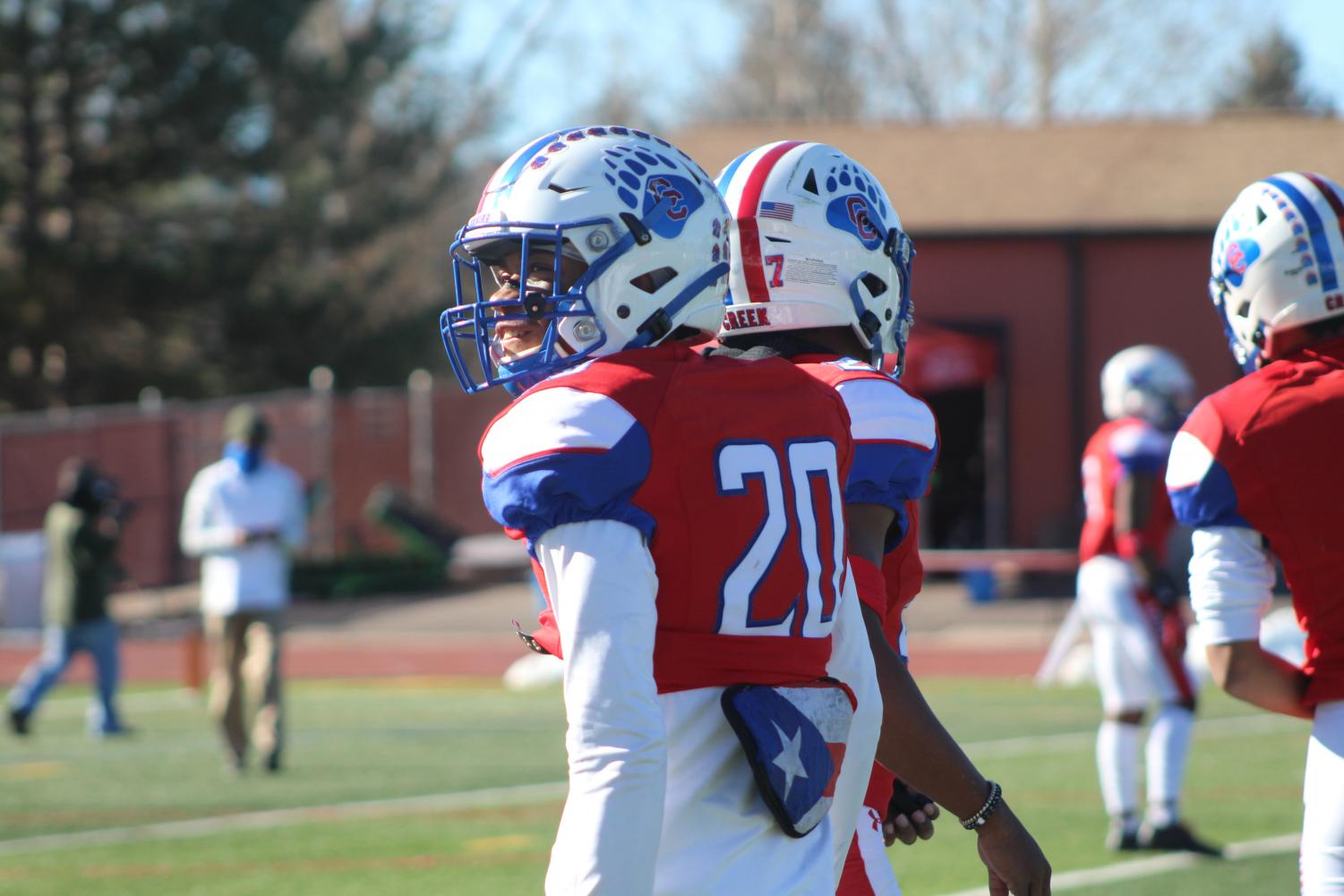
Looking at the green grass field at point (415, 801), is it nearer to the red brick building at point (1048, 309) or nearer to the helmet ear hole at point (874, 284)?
the helmet ear hole at point (874, 284)

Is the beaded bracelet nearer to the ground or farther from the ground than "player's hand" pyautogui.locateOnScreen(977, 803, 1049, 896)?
farther from the ground

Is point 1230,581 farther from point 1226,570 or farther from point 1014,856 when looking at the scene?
point 1014,856

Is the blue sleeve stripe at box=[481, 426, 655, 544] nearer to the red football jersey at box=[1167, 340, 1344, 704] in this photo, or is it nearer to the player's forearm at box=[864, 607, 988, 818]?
the player's forearm at box=[864, 607, 988, 818]

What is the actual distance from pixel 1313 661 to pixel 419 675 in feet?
50.1

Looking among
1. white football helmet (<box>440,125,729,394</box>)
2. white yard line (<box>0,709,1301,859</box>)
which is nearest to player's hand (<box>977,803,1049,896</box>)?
white football helmet (<box>440,125,729,394</box>)

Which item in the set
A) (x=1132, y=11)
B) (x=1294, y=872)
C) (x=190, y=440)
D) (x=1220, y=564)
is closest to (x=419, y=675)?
(x=190, y=440)

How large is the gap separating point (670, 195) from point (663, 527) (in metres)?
0.56

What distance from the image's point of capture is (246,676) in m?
11.7

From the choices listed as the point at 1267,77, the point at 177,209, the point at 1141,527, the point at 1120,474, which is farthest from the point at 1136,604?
the point at 1267,77

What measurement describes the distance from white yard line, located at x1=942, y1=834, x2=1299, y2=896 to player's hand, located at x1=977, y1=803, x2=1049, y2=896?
4366mm

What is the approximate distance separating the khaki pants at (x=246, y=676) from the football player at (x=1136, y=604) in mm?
4938

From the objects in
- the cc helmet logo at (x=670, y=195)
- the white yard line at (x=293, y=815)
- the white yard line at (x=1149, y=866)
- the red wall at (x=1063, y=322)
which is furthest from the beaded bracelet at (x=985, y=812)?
the red wall at (x=1063, y=322)

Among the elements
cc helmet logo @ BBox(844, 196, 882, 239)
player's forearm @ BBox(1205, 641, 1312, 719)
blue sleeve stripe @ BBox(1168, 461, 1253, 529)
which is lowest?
player's forearm @ BBox(1205, 641, 1312, 719)

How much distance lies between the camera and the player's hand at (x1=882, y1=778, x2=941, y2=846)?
11.2 feet
